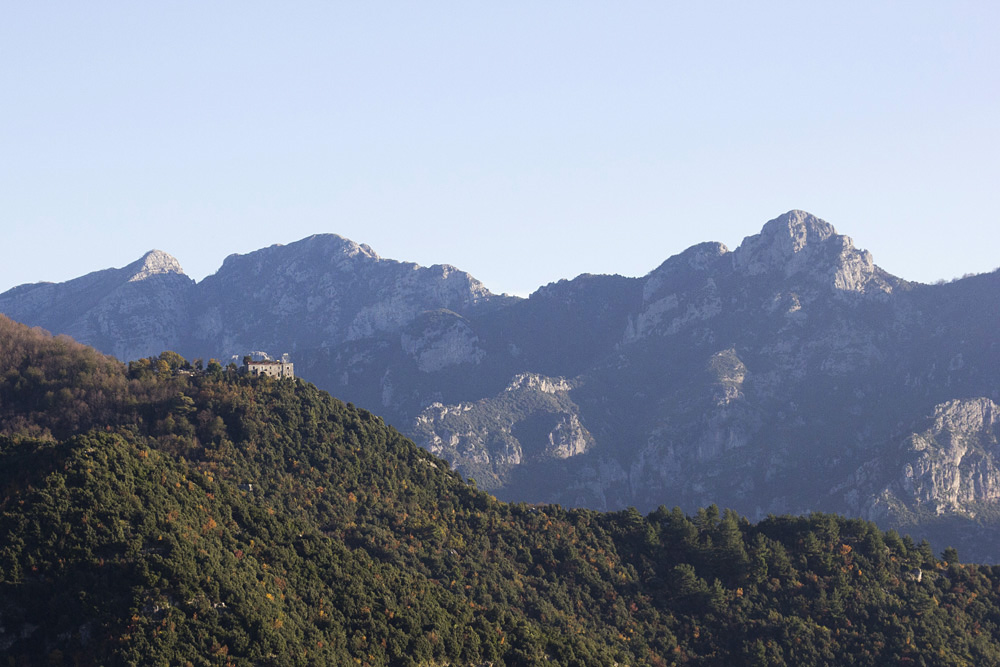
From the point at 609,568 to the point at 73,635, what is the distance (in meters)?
105

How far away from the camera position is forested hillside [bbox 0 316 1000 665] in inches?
4427

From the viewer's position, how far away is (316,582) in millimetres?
133250

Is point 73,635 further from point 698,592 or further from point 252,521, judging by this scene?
point 698,592

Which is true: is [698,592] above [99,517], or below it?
below

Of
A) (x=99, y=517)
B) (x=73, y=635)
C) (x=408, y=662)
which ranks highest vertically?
(x=99, y=517)

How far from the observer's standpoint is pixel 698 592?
618 feet

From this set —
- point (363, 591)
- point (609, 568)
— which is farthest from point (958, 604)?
point (363, 591)

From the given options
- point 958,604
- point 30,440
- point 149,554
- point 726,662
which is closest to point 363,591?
point 149,554

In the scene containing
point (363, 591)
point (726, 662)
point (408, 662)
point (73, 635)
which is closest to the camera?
point (73, 635)

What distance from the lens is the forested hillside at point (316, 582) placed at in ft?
369

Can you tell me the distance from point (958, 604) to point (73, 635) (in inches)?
5924

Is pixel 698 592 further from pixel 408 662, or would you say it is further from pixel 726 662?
pixel 408 662

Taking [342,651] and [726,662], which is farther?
[726,662]

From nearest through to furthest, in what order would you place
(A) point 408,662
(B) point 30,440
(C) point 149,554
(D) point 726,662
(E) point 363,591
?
(C) point 149,554 < (A) point 408,662 < (E) point 363,591 < (B) point 30,440 < (D) point 726,662
